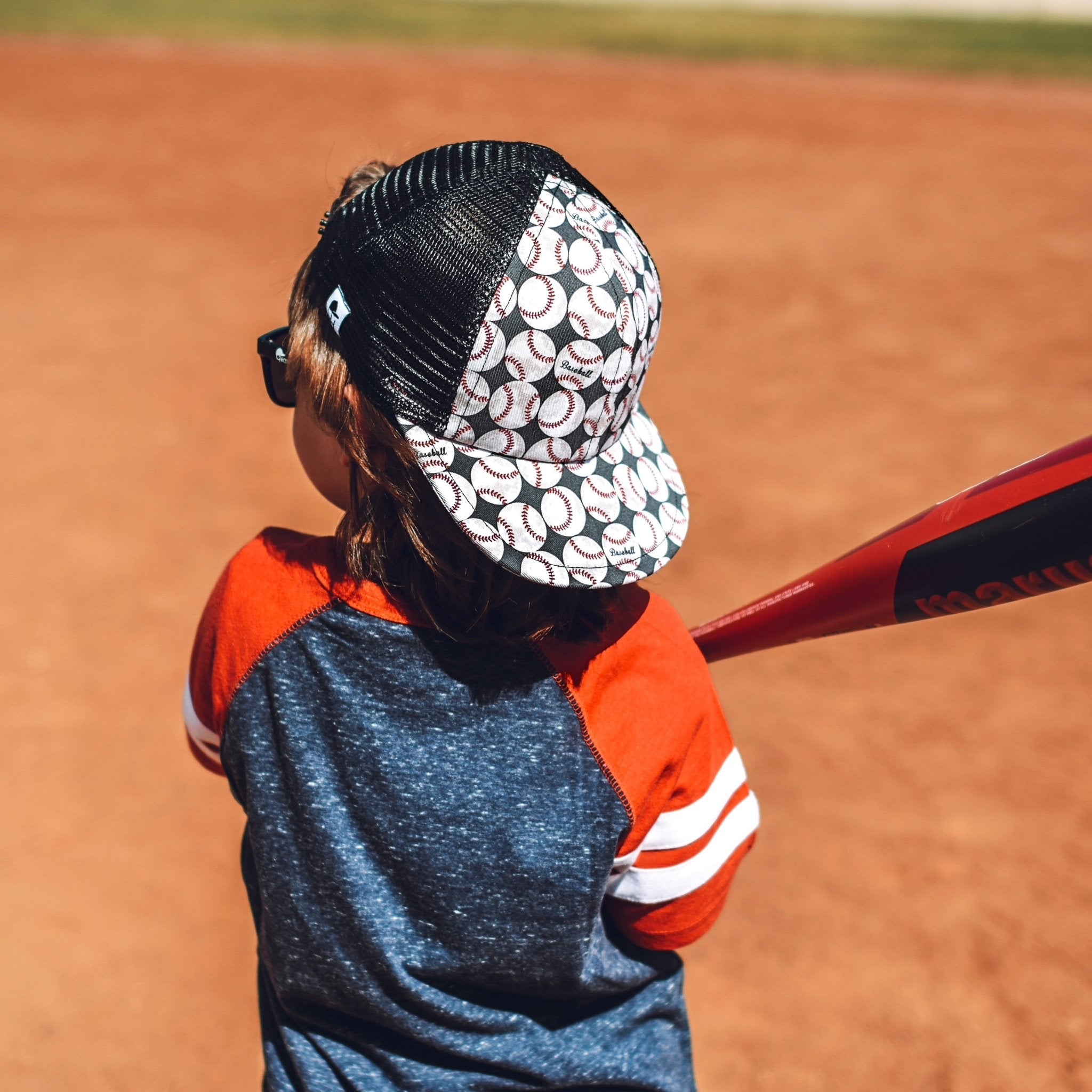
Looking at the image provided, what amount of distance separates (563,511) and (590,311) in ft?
0.66

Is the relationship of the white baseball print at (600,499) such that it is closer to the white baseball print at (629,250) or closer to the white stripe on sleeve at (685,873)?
the white baseball print at (629,250)

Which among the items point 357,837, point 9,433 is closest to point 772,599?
point 357,837

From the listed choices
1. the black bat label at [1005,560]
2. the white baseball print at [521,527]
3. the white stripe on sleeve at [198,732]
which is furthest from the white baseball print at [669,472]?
the white stripe on sleeve at [198,732]

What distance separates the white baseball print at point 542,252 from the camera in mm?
1001

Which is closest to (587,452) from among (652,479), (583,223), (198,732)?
(652,479)

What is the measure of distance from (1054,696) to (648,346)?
3.03m

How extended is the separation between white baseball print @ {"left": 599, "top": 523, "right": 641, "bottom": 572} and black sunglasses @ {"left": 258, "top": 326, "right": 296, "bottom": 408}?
38 centimetres

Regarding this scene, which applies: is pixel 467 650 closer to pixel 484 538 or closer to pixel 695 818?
pixel 484 538

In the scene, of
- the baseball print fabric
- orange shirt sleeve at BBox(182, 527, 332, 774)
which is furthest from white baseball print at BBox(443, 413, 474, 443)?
orange shirt sleeve at BBox(182, 527, 332, 774)

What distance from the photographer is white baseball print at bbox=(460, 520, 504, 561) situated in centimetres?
104

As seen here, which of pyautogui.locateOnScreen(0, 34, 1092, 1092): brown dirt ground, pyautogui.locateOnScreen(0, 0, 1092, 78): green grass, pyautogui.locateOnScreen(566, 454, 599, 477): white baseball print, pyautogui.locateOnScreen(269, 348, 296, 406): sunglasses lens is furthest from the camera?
pyautogui.locateOnScreen(0, 0, 1092, 78): green grass

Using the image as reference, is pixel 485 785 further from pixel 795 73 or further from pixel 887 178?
pixel 795 73

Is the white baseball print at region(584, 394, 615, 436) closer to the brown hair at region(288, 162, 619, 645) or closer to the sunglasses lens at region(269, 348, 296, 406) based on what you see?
the brown hair at region(288, 162, 619, 645)

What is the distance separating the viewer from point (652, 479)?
1193mm
